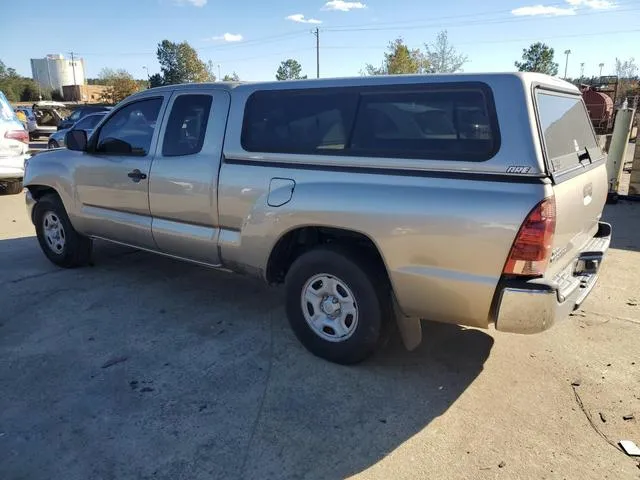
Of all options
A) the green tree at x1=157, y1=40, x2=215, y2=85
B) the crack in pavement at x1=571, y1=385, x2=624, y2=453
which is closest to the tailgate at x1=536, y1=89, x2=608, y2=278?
the crack in pavement at x1=571, y1=385, x2=624, y2=453

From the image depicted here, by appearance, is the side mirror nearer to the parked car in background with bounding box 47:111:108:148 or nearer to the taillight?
the taillight

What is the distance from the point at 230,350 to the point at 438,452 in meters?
1.76

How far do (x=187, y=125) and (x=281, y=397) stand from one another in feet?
8.08

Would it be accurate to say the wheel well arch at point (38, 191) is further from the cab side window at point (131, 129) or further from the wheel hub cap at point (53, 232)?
the cab side window at point (131, 129)

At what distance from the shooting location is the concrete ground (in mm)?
2662

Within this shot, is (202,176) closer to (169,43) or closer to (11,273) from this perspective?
(11,273)

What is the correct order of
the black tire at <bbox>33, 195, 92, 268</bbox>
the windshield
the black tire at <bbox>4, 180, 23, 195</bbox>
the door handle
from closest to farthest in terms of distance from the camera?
the door handle < the black tire at <bbox>33, 195, 92, 268</bbox> < the black tire at <bbox>4, 180, 23, 195</bbox> < the windshield

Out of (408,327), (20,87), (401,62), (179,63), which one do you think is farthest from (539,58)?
(20,87)

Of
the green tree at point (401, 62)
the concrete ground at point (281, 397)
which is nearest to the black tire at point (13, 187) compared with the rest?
the concrete ground at point (281, 397)

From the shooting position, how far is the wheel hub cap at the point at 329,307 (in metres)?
3.48

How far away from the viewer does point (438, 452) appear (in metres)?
2.74

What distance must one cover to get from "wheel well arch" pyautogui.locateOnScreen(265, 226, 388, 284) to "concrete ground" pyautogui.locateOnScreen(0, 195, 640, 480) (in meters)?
0.58

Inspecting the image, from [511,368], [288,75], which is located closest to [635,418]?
[511,368]

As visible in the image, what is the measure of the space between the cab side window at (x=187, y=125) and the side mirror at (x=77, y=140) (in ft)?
3.97
